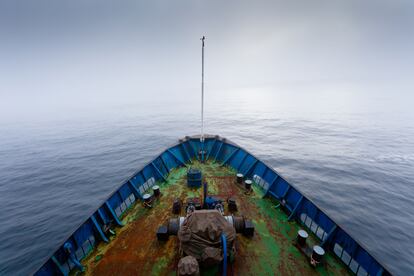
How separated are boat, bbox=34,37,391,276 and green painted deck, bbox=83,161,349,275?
32 millimetres

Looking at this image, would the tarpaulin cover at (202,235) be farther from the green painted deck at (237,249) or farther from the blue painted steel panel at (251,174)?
the blue painted steel panel at (251,174)

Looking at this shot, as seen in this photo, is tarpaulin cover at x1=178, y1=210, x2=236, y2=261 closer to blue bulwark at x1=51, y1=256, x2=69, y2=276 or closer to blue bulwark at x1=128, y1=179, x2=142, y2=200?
blue bulwark at x1=51, y1=256, x2=69, y2=276

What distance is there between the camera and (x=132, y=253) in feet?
20.8

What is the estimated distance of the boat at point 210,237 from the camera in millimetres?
5367

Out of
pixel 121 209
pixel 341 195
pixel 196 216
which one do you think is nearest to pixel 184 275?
pixel 196 216

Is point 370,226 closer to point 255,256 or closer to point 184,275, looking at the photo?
point 255,256

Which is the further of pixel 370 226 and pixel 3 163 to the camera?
pixel 3 163

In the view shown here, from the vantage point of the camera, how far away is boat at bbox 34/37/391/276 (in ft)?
17.6

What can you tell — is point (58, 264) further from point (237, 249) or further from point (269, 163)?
point (269, 163)

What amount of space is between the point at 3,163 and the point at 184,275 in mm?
36788

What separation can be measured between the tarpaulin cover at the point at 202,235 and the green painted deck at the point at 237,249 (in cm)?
105

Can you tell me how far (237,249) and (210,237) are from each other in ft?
6.43

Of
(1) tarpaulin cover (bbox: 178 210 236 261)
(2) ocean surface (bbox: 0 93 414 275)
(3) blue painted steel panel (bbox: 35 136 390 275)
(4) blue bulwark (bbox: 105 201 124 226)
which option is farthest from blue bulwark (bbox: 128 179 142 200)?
(2) ocean surface (bbox: 0 93 414 275)

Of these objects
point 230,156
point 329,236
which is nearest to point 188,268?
point 329,236
